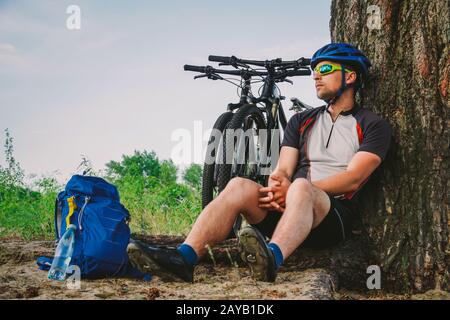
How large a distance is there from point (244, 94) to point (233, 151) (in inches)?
33.6

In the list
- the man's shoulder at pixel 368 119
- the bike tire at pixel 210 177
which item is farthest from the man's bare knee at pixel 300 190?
the bike tire at pixel 210 177

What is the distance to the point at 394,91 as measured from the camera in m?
3.55

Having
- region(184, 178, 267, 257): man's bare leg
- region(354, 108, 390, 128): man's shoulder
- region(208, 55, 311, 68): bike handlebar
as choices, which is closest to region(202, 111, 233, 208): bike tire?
region(208, 55, 311, 68): bike handlebar

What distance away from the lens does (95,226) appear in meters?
3.26

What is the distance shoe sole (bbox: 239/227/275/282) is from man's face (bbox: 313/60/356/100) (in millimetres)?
1346

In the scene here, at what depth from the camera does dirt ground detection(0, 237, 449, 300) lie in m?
2.87

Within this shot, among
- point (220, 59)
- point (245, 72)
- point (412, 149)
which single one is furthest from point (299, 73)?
point (412, 149)

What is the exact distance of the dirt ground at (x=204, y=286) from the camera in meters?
2.87

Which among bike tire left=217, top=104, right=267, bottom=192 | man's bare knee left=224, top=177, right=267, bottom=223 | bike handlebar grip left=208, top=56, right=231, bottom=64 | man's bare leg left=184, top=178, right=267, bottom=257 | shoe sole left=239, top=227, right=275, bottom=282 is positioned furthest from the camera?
bike handlebar grip left=208, top=56, right=231, bottom=64

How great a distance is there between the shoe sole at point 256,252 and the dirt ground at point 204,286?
12 cm

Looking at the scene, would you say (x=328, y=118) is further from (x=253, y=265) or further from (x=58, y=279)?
(x=58, y=279)

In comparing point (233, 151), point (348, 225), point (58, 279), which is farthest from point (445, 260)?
point (58, 279)

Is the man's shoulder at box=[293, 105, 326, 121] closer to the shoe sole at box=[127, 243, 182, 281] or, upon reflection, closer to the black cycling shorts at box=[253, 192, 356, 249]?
the black cycling shorts at box=[253, 192, 356, 249]
